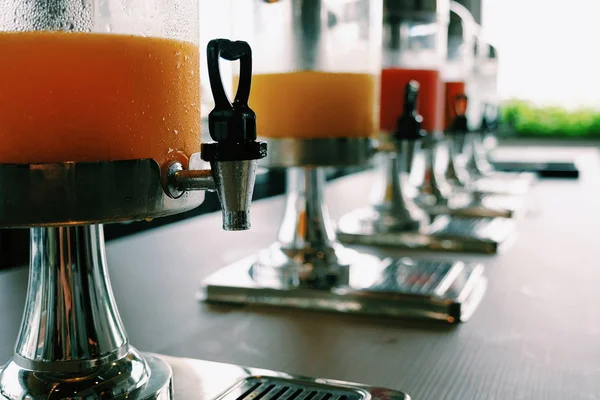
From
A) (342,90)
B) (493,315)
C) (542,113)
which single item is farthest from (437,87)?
(542,113)

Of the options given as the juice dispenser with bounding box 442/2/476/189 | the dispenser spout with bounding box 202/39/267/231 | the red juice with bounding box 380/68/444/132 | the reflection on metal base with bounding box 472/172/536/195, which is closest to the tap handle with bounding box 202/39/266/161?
the dispenser spout with bounding box 202/39/267/231

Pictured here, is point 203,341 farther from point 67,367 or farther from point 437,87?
point 437,87

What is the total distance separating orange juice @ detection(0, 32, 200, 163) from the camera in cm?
44

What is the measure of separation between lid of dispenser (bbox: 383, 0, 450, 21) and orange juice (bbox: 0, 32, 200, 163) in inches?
36.4

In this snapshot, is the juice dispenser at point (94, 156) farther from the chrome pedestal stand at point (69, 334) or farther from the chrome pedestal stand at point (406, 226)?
the chrome pedestal stand at point (406, 226)

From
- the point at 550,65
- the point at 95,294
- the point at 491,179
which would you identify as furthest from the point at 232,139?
the point at 550,65

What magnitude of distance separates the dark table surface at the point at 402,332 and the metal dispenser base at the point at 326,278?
2 cm

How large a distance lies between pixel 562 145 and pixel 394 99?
380 centimetres

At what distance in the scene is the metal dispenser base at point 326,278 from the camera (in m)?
0.81

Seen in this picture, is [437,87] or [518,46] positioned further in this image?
[518,46]

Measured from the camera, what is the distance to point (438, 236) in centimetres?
118

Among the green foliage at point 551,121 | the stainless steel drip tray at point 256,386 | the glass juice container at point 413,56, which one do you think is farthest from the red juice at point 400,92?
the green foliage at point 551,121

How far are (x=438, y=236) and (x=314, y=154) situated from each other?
0.38 metres

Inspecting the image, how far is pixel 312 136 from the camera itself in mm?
887
